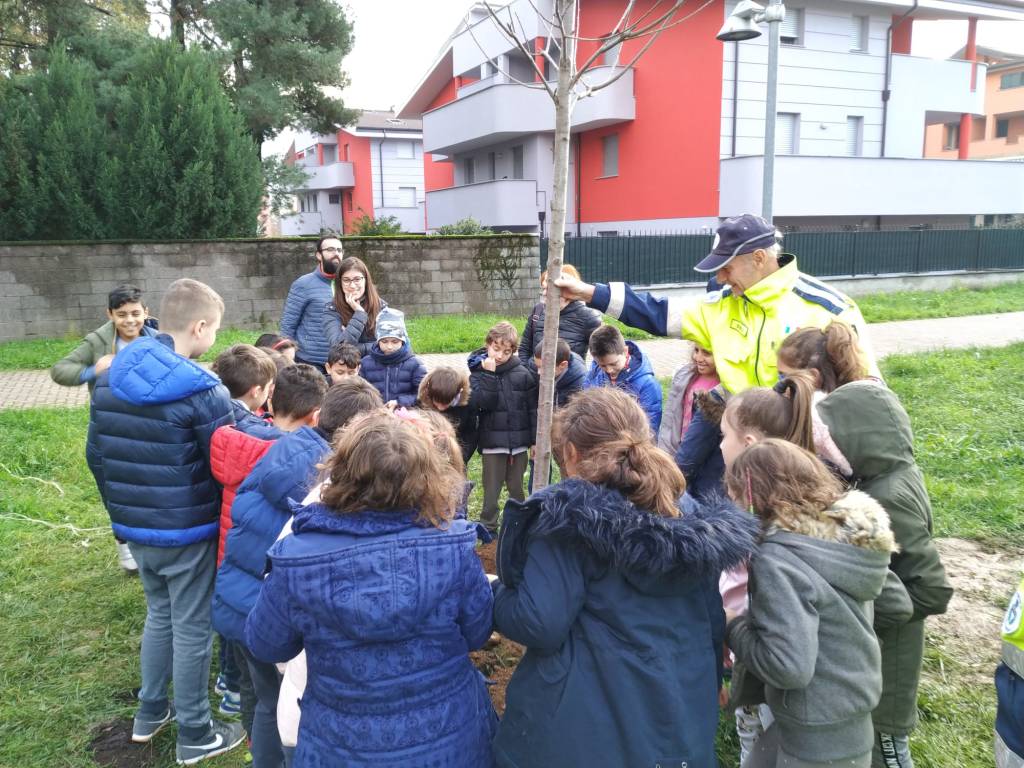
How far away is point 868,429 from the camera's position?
2.50 metres

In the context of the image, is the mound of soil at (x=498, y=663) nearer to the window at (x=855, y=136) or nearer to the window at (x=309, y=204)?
the window at (x=855, y=136)

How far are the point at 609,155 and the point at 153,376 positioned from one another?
71.4 ft

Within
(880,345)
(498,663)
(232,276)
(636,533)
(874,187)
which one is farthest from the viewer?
(874,187)

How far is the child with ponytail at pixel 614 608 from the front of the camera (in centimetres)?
182

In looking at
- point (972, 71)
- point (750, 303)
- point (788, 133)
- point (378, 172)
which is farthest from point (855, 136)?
point (378, 172)

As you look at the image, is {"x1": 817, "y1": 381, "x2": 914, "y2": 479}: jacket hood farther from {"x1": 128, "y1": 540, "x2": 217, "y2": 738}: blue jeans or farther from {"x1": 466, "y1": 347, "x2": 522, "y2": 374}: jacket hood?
{"x1": 466, "y1": 347, "x2": 522, "y2": 374}: jacket hood

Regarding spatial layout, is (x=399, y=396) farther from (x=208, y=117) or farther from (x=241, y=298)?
(x=208, y=117)

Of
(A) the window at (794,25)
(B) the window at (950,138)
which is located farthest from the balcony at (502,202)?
(B) the window at (950,138)

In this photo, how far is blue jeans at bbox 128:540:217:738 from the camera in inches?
121

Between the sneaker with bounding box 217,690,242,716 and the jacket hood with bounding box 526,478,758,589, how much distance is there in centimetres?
222

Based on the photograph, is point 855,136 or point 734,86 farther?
point 855,136

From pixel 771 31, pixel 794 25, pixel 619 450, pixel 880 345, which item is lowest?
pixel 880 345

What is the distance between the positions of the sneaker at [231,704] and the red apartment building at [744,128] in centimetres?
1833

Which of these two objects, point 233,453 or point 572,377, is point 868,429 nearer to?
point 233,453
